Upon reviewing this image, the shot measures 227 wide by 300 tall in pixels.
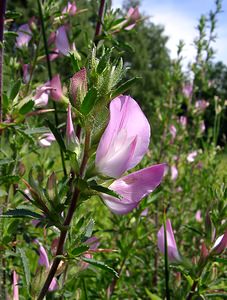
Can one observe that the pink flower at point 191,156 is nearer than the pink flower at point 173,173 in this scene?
No

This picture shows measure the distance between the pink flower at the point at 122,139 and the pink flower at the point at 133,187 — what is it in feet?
0.09

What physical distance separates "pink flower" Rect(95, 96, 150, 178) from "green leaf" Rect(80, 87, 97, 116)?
1.3 inches

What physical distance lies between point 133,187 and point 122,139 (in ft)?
0.27

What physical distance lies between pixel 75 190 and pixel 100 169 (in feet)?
0.17

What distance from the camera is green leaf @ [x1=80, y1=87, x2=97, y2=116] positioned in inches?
25.1

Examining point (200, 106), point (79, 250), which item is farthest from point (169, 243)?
point (200, 106)

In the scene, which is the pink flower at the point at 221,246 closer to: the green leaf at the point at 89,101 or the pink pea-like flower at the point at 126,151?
the pink pea-like flower at the point at 126,151

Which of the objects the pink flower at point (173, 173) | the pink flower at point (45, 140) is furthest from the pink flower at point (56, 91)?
the pink flower at point (173, 173)

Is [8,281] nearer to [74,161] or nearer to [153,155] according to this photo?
[74,161]

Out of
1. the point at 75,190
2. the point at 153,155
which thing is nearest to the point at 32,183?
the point at 75,190

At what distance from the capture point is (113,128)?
2.20ft

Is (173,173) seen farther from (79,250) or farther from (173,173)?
(79,250)

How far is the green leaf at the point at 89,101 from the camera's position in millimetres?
637

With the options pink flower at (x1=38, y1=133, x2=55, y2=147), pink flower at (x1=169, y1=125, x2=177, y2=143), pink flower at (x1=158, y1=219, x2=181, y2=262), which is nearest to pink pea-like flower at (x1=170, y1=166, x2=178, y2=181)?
pink flower at (x1=169, y1=125, x2=177, y2=143)
